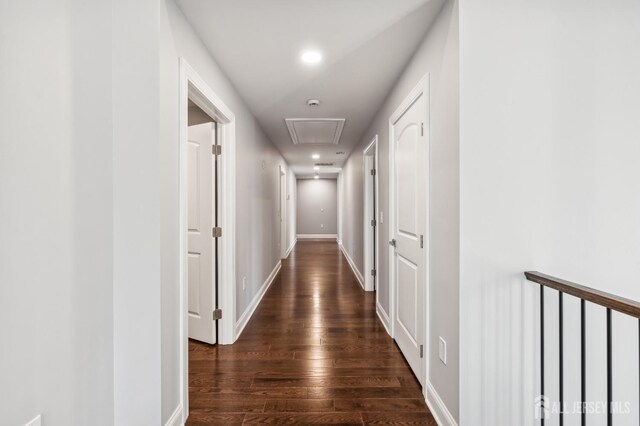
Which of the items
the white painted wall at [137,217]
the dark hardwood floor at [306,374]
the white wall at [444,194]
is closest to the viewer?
the white painted wall at [137,217]

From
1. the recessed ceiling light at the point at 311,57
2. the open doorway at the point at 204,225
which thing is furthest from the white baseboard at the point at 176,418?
the recessed ceiling light at the point at 311,57

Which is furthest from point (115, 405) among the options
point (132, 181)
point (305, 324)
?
point (305, 324)

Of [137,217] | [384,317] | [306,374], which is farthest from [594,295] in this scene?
[384,317]

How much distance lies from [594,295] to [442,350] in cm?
85

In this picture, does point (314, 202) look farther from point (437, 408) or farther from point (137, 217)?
point (137, 217)

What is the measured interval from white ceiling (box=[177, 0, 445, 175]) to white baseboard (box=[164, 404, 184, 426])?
7.26 feet

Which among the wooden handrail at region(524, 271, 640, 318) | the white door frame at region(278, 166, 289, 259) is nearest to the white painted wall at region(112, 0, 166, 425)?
the wooden handrail at region(524, 271, 640, 318)

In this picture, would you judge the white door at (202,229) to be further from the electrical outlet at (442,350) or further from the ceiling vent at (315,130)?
the electrical outlet at (442,350)

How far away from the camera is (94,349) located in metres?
1.44

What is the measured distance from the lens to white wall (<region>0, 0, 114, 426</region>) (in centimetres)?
107

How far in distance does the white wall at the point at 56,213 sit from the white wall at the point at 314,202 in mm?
10061

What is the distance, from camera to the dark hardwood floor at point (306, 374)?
6.21 ft

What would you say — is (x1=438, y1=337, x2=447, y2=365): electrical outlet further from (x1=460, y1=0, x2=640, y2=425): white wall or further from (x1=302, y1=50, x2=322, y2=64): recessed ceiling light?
(x1=302, y1=50, x2=322, y2=64): recessed ceiling light

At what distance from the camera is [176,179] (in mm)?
1772
